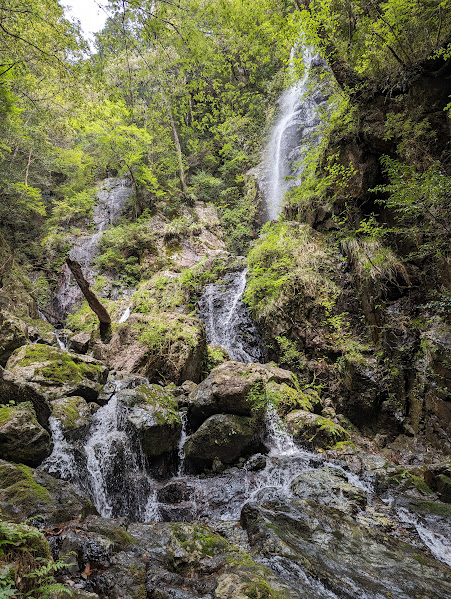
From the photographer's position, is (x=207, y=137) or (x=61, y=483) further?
(x=207, y=137)

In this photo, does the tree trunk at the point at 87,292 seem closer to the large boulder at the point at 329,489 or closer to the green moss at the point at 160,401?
the green moss at the point at 160,401

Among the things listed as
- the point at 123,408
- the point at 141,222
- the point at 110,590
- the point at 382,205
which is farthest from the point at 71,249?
the point at 110,590

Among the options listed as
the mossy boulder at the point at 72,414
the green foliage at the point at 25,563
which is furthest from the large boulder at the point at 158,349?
the green foliage at the point at 25,563

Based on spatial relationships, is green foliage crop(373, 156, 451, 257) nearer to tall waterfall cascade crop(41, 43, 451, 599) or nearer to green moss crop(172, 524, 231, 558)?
tall waterfall cascade crop(41, 43, 451, 599)

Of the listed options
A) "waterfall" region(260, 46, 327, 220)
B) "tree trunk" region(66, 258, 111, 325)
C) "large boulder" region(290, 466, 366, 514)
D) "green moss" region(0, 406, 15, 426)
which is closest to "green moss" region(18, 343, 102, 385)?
"green moss" region(0, 406, 15, 426)

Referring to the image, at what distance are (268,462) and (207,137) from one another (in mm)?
21724

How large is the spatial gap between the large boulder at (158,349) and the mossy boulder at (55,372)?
1197 mm

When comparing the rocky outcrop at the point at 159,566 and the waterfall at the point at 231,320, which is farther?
the waterfall at the point at 231,320

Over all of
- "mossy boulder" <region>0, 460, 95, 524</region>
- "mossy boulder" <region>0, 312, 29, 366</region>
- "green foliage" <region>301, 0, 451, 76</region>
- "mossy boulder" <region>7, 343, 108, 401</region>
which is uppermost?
"green foliage" <region>301, 0, 451, 76</region>

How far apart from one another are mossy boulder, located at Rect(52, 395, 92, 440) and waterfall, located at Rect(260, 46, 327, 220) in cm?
1387

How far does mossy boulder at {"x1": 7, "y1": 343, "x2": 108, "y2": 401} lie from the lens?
20.7ft

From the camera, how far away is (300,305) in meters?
8.72

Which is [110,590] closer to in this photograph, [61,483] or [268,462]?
[61,483]

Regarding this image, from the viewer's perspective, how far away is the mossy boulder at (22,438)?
436 centimetres
